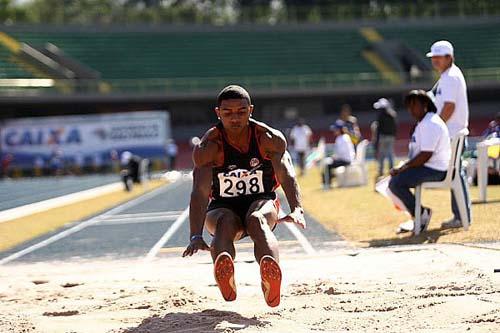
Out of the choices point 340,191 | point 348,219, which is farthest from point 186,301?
point 340,191

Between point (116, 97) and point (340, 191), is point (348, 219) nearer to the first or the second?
point (340, 191)

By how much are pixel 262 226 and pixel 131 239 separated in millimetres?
5894

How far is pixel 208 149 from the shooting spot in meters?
5.70

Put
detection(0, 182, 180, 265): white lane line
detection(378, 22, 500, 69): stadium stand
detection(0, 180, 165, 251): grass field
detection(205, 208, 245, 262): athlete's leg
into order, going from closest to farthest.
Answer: detection(205, 208, 245, 262): athlete's leg → detection(0, 182, 180, 265): white lane line → detection(0, 180, 165, 251): grass field → detection(378, 22, 500, 69): stadium stand

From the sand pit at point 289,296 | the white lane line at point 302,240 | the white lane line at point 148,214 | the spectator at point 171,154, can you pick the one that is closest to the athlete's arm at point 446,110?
the sand pit at point 289,296

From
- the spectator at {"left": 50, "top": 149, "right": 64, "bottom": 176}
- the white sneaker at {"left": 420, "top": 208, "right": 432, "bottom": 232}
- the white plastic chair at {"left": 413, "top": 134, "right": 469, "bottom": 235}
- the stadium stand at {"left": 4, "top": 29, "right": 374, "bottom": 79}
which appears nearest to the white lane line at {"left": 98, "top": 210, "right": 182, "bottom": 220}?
the white sneaker at {"left": 420, "top": 208, "right": 432, "bottom": 232}

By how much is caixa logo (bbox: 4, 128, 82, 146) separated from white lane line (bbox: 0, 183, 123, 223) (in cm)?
1213

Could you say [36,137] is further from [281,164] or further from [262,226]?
[262,226]

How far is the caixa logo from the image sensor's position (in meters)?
38.8

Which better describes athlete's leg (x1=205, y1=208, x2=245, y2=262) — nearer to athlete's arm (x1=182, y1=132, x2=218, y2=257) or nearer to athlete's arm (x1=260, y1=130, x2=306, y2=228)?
athlete's arm (x1=182, y1=132, x2=218, y2=257)

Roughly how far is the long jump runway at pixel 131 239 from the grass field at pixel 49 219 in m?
0.33

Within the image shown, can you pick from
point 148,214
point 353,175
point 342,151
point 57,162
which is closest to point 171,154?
point 57,162

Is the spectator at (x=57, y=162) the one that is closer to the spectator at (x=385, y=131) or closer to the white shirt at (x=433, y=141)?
the spectator at (x=385, y=131)

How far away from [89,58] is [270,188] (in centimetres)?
4192
